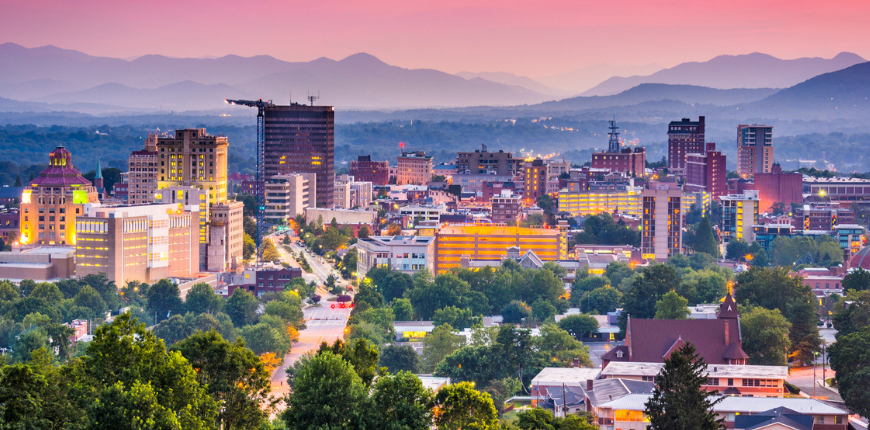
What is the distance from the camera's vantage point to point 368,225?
112438 mm

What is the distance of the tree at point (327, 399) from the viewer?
103 ft

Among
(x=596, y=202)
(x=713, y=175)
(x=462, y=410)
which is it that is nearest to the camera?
(x=462, y=410)

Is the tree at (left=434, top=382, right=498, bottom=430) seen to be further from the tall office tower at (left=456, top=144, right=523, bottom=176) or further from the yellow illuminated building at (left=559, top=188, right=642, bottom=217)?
the tall office tower at (left=456, top=144, right=523, bottom=176)

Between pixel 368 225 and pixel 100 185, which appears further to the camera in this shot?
pixel 100 185

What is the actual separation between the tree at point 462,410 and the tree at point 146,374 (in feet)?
19.6

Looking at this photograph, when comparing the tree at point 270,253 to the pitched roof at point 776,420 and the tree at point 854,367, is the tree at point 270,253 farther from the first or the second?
the pitched roof at point 776,420

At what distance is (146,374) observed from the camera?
2855 cm

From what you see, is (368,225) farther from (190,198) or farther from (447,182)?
(447,182)

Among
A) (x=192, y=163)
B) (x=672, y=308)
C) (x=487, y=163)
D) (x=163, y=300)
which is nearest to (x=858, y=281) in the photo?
(x=672, y=308)

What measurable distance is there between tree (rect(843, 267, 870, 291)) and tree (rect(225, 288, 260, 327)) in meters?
35.2

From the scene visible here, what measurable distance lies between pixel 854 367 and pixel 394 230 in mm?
61579

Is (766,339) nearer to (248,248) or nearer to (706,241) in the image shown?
(706,241)

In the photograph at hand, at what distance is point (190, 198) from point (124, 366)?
2579 inches

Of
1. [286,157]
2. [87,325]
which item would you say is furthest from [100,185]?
[87,325]
